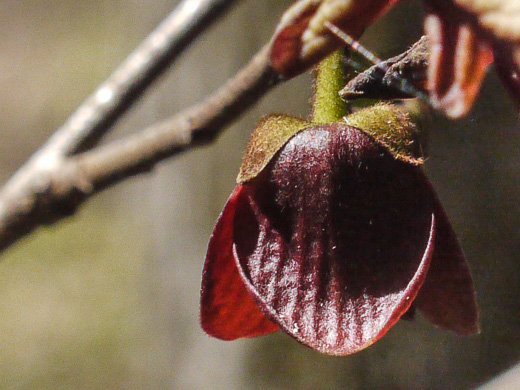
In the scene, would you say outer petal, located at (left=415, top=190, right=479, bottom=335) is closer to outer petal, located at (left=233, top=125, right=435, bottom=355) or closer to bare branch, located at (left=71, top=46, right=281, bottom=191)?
outer petal, located at (left=233, top=125, right=435, bottom=355)

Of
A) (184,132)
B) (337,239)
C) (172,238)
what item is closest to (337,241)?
(337,239)

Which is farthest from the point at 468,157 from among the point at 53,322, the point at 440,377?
the point at 53,322

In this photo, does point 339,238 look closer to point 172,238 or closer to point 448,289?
point 448,289

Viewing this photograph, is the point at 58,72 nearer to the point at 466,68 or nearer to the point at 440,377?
the point at 440,377

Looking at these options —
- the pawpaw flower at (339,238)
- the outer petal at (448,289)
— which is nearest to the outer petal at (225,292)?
the pawpaw flower at (339,238)

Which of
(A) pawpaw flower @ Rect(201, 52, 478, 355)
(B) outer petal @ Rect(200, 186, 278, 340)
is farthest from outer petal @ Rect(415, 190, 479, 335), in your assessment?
(B) outer petal @ Rect(200, 186, 278, 340)

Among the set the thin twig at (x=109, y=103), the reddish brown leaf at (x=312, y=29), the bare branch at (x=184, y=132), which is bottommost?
the thin twig at (x=109, y=103)

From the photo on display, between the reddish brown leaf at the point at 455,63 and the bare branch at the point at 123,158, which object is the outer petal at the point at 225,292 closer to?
the bare branch at the point at 123,158
